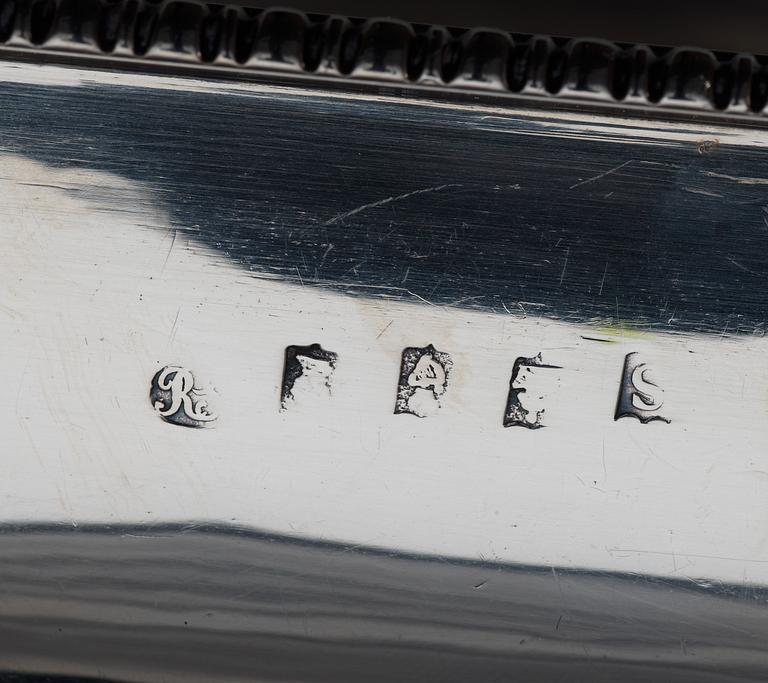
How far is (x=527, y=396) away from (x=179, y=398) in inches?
5.8

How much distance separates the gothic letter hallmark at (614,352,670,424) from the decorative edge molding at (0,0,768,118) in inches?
4.2

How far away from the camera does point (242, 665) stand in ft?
1.18

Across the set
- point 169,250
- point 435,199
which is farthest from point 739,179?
point 169,250

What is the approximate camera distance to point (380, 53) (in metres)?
0.30

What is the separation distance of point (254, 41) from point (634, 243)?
0.17 metres

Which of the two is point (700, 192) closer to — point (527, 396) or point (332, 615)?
point (527, 396)

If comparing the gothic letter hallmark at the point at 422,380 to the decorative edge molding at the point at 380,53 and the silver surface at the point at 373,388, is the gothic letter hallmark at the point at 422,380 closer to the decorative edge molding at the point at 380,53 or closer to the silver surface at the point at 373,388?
the silver surface at the point at 373,388

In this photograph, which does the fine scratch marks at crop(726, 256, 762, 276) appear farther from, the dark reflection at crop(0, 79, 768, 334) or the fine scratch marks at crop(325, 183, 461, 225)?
the fine scratch marks at crop(325, 183, 461, 225)

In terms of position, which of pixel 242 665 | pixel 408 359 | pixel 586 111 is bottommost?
pixel 242 665

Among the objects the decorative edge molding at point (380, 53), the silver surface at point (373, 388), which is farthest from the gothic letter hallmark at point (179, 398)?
the decorative edge molding at point (380, 53)

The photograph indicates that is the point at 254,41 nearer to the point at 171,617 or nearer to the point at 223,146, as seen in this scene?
the point at 223,146

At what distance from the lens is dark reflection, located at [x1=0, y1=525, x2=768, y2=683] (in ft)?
1.14

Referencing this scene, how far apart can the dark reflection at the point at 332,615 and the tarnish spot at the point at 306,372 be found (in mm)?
66

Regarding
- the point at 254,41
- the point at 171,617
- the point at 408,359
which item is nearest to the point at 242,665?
the point at 171,617
